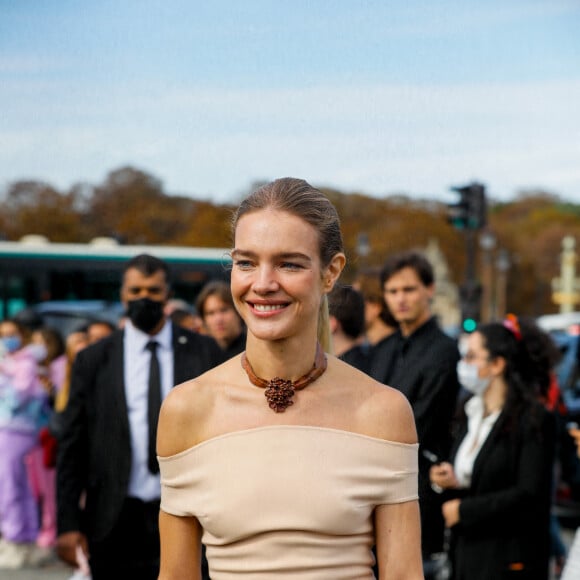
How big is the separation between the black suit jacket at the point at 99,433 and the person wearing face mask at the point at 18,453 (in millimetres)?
4553

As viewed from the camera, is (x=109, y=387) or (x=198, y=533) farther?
(x=109, y=387)

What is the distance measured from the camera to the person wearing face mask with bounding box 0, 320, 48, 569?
31.0ft

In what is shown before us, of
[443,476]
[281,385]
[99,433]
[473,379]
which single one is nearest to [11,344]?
[99,433]

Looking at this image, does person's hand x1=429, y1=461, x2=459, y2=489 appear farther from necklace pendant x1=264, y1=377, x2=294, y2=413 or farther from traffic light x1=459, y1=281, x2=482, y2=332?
traffic light x1=459, y1=281, x2=482, y2=332

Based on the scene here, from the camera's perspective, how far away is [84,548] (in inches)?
199

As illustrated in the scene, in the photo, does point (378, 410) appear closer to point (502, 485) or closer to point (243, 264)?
point (243, 264)

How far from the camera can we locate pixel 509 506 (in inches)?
203

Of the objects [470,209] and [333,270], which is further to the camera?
[470,209]

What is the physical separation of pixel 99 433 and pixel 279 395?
2.95m

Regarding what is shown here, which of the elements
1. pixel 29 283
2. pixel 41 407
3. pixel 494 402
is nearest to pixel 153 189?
pixel 29 283

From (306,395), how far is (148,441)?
9.08 feet

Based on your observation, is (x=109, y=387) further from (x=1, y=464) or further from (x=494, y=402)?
(x=1, y=464)

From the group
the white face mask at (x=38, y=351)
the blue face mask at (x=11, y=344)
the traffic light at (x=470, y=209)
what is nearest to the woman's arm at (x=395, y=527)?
the white face mask at (x=38, y=351)

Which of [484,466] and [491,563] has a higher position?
[484,466]
